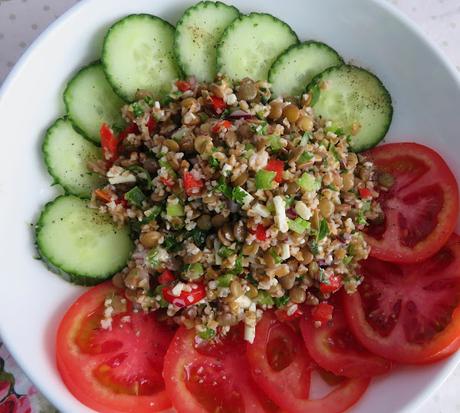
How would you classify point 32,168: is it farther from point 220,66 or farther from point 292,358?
point 292,358

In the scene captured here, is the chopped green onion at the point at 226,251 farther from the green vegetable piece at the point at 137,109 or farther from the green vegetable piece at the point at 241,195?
the green vegetable piece at the point at 137,109

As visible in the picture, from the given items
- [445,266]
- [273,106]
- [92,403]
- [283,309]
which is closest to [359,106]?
[273,106]

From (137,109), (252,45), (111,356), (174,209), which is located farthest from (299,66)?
(111,356)

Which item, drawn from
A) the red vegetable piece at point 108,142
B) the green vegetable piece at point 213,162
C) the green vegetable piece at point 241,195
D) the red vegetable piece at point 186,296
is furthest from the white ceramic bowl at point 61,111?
the green vegetable piece at point 241,195

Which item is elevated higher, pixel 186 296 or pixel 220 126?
pixel 220 126

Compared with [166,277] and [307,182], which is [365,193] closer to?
[307,182]
